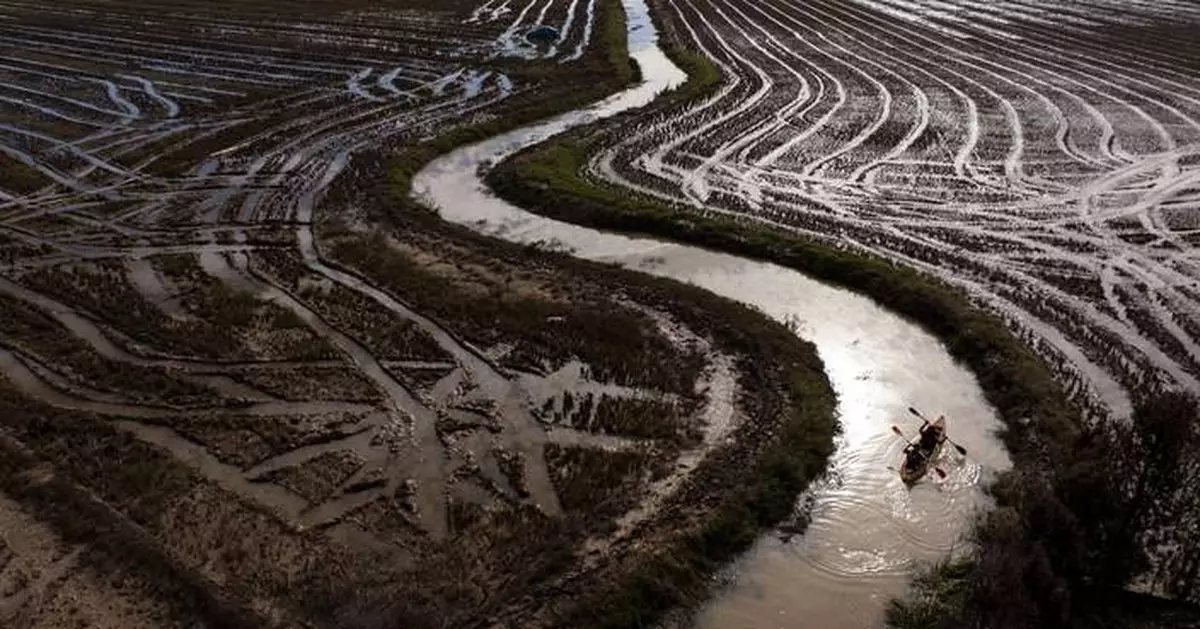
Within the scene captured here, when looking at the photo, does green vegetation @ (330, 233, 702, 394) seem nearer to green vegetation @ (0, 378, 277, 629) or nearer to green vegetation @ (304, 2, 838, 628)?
green vegetation @ (304, 2, 838, 628)

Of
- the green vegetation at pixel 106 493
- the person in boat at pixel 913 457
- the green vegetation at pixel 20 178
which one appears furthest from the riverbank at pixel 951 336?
the green vegetation at pixel 20 178

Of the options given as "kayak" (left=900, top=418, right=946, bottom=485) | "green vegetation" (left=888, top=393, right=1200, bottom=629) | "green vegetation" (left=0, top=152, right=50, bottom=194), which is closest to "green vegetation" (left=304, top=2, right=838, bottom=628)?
"kayak" (left=900, top=418, right=946, bottom=485)

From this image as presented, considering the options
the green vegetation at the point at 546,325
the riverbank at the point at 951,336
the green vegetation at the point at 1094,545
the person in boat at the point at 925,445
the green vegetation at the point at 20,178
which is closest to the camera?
the green vegetation at the point at 1094,545

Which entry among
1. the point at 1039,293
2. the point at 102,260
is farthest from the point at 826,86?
the point at 102,260

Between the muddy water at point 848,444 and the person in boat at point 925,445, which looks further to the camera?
the person in boat at point 925,445

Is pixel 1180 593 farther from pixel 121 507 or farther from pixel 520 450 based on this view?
pixel 121 507

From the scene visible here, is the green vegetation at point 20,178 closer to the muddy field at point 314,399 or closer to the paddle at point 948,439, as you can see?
the muddy field at point 314,399
